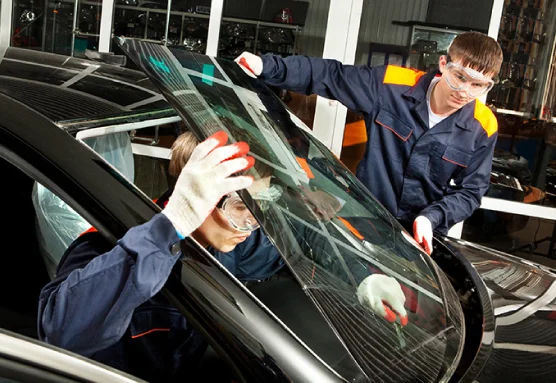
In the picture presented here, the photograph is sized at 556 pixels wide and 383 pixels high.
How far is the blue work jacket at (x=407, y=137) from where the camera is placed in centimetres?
251

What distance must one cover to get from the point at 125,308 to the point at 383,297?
0.51 meters

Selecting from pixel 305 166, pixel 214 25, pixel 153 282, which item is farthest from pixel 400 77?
pixel 214 25

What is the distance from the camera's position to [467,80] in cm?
222

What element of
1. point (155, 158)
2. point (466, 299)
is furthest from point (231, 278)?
point (466, 299)

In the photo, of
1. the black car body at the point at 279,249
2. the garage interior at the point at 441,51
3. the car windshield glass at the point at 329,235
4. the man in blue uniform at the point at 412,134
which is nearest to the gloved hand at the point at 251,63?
the man in blue uniform at the point at 412,134

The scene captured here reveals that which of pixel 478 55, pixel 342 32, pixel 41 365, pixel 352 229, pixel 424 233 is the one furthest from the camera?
pixel 342 32

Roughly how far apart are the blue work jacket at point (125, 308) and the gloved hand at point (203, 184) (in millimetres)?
28

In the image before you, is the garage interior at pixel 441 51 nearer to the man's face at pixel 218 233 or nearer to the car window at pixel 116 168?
the car window at pixel 116 168

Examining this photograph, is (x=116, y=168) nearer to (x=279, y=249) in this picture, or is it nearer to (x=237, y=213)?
(x=237, y=213)

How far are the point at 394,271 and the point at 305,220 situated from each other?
11.3 inches

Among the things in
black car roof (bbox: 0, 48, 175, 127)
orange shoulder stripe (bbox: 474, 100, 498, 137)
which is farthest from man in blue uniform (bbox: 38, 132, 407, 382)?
orange shoulder stripe (bbox: 474, 100, 498, 137)

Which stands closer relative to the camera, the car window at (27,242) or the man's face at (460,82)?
the car window at (27,242)

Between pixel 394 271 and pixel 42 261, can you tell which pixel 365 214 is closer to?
pixel 394 271

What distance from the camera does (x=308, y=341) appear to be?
4.31 ft
